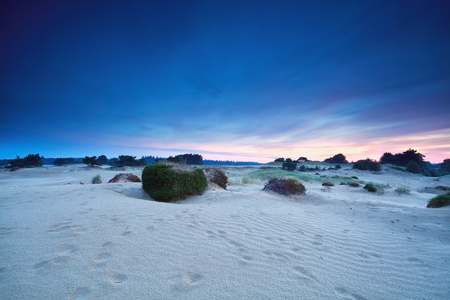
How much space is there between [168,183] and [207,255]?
488 centimetres

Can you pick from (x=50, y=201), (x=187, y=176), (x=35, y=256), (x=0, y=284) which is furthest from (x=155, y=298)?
(x=187, y=176)

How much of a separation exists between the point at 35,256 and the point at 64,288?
3.33 ft

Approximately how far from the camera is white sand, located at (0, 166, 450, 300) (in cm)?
202

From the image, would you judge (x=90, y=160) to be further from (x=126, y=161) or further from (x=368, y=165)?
A: (x=368, y=165)

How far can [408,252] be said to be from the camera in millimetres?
3234

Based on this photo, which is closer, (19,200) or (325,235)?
(325,235)

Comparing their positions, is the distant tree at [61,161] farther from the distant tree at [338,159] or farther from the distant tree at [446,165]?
the distant tree at [446,165]

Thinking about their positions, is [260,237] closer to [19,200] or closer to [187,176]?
[187,176]

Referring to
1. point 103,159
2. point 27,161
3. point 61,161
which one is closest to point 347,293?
point 27,161

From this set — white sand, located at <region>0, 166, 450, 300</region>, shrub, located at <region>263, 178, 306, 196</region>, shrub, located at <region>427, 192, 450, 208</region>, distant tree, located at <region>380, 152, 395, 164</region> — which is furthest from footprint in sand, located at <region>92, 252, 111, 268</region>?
distant tree, located at <region>380, 152, 395, 164</region>

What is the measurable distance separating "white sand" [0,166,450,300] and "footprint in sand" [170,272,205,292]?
15 millimetres

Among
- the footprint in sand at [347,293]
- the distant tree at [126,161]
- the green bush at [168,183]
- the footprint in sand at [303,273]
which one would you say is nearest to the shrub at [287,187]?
the green bush at [168,183]

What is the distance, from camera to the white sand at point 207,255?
2.02 m

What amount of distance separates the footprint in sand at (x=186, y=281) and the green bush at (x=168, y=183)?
16.2 feet
